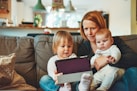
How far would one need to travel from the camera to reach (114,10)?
6.95m

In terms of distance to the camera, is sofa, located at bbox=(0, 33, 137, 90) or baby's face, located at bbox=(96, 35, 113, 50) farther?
sofa, located at bbox=(0, 33, 137, 90)

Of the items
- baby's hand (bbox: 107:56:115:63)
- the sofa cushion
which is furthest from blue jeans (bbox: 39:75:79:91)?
the sofa cushion

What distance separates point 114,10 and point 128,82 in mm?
5554

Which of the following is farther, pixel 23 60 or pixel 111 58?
pixel 23 60

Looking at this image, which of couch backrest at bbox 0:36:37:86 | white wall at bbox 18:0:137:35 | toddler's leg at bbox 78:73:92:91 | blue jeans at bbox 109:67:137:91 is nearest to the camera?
toddler's leg at bbox 78:73:92:91

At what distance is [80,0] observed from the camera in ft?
26.6

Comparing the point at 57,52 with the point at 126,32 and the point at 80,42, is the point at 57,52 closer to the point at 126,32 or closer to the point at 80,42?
the point at 80,42

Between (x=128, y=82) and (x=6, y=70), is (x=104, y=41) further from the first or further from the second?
(x=6, y=70)

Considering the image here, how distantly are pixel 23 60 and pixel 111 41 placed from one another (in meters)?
0.74

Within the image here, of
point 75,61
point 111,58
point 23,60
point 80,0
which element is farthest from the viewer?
point 80,0

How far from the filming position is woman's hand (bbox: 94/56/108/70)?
5.57ft

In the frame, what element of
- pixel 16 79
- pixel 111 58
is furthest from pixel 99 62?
pixel 16 79

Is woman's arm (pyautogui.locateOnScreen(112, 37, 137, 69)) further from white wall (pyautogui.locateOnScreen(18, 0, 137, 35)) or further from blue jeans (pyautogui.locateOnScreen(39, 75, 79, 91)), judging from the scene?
white wall (pyautogui.locateOnScreen(18, 0, 137, 35))

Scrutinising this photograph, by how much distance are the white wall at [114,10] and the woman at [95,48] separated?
3714mm
